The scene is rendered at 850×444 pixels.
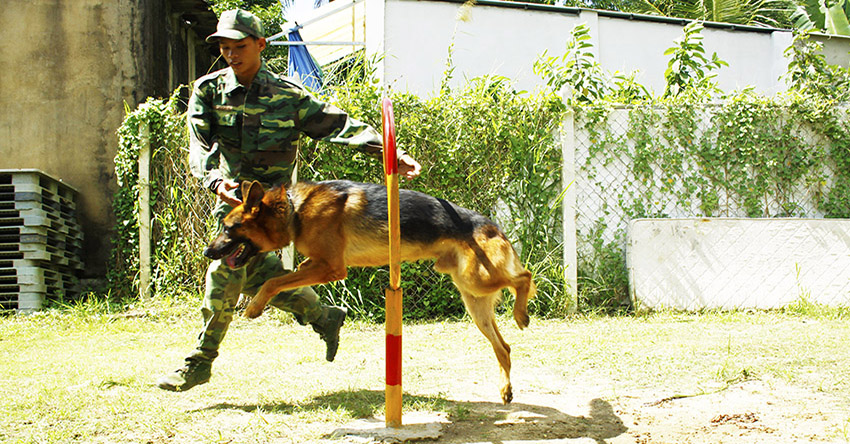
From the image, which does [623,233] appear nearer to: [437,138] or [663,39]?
[437,138]

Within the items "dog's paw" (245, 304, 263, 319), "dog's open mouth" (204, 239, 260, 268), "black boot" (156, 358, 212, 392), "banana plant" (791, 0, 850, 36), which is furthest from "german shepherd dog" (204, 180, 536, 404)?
"banana plant" (791, 0, 850, 36)

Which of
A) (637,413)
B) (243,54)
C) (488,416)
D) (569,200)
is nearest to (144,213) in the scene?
(243,54)

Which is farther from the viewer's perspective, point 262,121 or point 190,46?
point 190,46

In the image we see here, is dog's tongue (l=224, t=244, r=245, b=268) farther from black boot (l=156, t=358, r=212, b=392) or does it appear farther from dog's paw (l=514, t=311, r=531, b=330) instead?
dog's paw (l=514, t=311, r=531, b=330)

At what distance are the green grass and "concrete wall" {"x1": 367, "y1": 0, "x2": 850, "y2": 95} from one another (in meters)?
7.13

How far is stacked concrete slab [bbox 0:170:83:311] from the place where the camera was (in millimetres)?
6785

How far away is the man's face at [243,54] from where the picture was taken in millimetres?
3605

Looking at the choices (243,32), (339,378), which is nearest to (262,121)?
(243,32)

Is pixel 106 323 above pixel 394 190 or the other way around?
the other way around

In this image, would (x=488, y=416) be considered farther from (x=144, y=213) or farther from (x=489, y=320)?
(x=144, y=213)

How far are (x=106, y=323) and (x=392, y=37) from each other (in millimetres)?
7763

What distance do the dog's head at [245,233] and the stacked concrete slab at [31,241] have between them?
4472mm

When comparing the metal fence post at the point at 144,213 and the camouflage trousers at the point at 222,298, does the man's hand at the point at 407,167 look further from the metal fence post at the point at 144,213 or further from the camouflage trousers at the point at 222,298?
the metal fence post at the point at 144,213

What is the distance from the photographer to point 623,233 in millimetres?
7023
